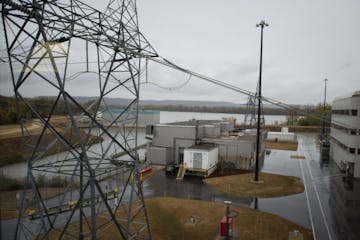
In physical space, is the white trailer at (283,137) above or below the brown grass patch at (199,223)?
above

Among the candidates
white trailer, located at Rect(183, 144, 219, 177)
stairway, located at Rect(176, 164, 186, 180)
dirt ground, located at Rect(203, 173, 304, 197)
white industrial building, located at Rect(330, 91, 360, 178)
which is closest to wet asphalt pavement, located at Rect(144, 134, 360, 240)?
stairway, located at Rect(176, 164, 186, 180)

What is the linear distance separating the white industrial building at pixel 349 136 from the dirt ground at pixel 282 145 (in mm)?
13138

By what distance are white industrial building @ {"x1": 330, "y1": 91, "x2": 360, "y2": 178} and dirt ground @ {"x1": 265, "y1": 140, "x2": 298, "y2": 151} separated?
13.1 m

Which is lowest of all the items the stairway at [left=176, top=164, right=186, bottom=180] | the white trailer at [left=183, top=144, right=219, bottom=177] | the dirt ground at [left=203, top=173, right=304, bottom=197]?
the dirt ground at [left=203, top=173, right=304, bottom=197]

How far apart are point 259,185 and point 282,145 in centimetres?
2828

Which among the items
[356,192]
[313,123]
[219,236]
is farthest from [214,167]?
[313,123]

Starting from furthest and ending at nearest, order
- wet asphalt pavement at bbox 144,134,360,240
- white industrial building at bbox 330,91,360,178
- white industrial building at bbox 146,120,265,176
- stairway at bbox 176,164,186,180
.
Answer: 1. white industrial building at bbox 146,120,265,176
2. white industrial building at bbox 330,91,360,178
3. stairway at bbox 176,164,186,180
4. wet asphalt pavement at bbox 144,134,360,240

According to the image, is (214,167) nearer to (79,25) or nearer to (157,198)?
(157,198)

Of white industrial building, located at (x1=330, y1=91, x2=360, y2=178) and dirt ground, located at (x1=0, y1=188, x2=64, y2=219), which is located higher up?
white industrial building, located at (x1=330, y1=91, x2=360, y2=178)

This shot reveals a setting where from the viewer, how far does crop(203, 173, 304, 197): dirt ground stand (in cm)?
2136

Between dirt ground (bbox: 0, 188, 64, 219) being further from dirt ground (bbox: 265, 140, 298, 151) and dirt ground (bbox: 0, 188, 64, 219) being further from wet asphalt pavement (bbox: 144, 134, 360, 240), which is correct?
dirt ground (bbox: 265, 140, 298, 151)

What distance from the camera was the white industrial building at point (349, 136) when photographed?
26188 mm

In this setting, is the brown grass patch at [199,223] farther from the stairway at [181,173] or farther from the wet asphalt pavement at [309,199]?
the stairway at [181,173]

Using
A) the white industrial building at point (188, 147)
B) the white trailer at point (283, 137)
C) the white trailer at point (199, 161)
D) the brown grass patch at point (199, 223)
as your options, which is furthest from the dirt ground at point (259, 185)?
the white trailer at point (283, 137)
